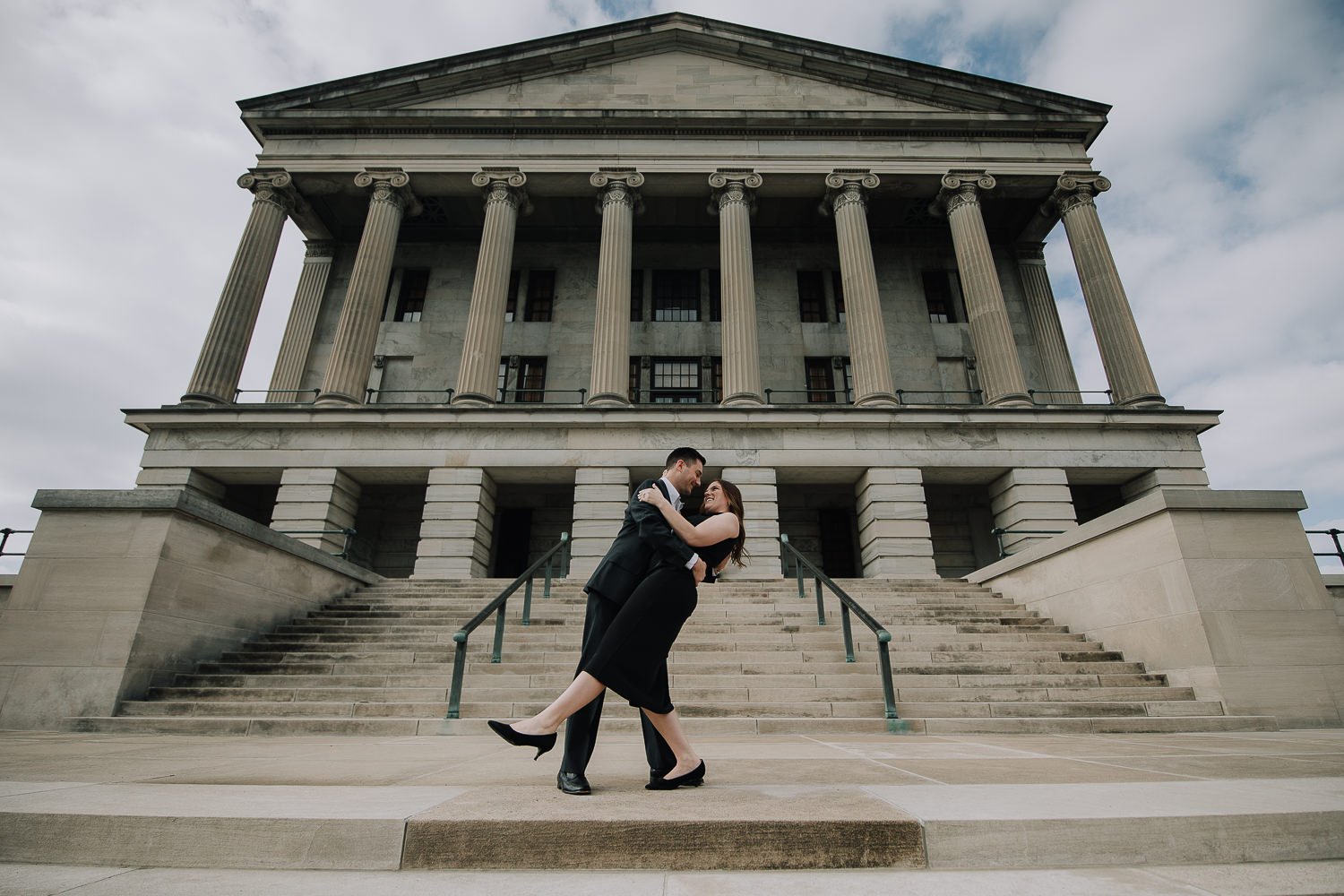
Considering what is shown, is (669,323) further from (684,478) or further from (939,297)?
(684,478)

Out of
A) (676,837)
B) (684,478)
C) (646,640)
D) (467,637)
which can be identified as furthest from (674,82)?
(676,837)

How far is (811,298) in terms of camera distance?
23438mm

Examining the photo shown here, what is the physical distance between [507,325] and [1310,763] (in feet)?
71.7

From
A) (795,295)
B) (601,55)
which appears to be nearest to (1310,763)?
(795,295)

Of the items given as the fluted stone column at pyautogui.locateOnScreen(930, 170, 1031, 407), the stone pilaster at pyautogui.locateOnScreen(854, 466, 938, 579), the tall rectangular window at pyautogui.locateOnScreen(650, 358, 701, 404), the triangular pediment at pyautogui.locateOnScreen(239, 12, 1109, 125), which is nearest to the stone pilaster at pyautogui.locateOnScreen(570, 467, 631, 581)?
the tall rectangular window at pyautogui.locateOnScreen(650, 358, 701, 404)

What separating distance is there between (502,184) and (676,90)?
22.6 feet

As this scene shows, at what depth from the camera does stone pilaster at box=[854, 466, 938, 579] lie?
15602 millimetres

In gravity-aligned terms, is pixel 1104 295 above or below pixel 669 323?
below

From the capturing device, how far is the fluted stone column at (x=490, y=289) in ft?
58.4

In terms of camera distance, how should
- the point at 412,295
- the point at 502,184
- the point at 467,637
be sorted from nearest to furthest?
the point at 467,637, the point at 502,184, the point at 412,295

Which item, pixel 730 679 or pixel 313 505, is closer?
pixel 730 679

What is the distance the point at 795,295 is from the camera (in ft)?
Answer: 75.5

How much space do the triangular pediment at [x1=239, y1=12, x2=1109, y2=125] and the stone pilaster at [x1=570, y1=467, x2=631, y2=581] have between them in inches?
476

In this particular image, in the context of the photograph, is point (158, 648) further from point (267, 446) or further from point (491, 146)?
point (491, 146)
